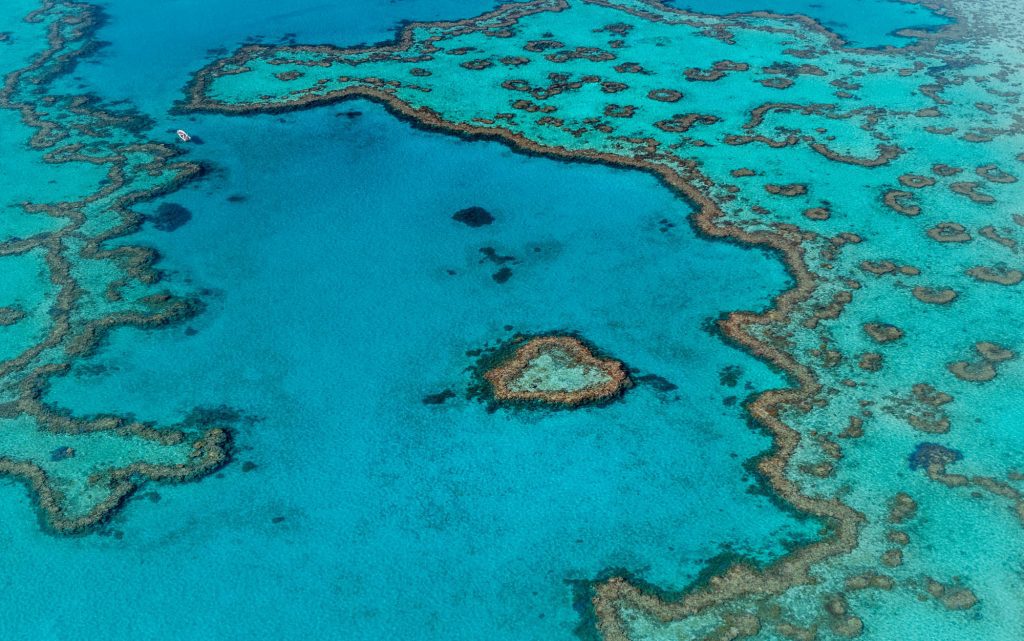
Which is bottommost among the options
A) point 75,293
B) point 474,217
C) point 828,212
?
point 75,293

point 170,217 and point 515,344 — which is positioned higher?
point 170,217

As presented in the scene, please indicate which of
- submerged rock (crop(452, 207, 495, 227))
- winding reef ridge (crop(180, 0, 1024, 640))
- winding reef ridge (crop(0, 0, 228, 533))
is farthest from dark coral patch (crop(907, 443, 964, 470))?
winding reef ridge (crop(0, 0, 228, 533))

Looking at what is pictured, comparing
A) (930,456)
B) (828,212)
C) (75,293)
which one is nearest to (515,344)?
(930,456)

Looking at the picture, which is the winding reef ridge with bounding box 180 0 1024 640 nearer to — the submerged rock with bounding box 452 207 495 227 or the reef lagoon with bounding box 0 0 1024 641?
the reef lagoon with bounding box 0 0 1024 641

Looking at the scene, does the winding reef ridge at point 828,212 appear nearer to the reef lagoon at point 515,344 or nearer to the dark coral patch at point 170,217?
the reef lagoon at point 515,344

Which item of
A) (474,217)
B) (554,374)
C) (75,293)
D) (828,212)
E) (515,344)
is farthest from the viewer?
(474,217)

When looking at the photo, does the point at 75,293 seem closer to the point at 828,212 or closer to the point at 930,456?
the point at 930,456

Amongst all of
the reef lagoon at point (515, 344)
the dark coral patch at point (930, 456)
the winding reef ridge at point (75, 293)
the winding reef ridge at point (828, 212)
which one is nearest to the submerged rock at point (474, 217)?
→ the reef lagoon at point (515, 344)
